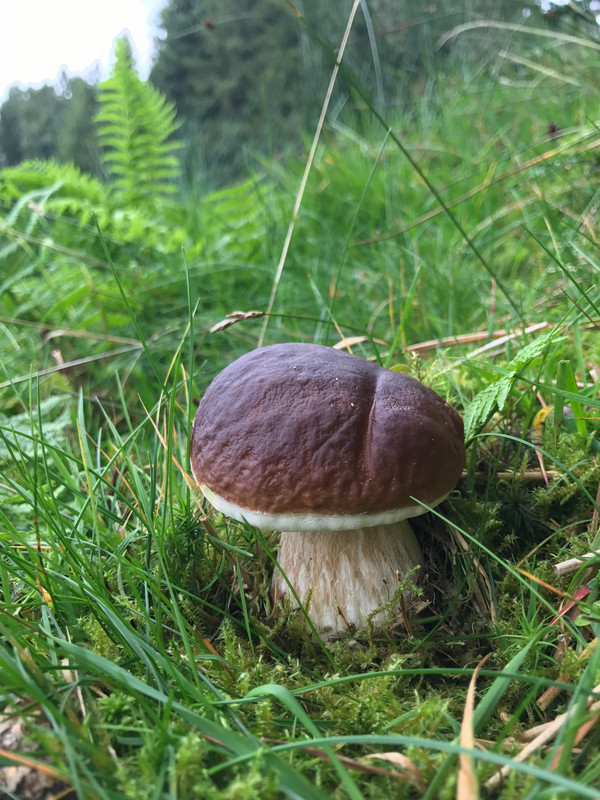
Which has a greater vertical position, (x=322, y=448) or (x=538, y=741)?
(x=322, y=448)

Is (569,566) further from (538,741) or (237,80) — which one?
(237,80)

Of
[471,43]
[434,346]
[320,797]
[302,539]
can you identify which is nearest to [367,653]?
[302,539]

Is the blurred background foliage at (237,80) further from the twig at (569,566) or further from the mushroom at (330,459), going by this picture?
the twig at (569,566)

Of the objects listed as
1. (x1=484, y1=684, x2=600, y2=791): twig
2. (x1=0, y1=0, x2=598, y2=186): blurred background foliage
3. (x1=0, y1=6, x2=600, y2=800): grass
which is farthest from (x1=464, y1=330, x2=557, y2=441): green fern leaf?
(x1=0, y1=0, x2=598, y2=186): blurred background foliage

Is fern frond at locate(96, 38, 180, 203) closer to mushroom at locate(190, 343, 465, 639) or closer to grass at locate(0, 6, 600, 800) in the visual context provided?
grass at locate(0, 6, 600, 800)

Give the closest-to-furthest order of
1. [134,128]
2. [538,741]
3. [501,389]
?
[538,741]
[501,389]
[134,128]

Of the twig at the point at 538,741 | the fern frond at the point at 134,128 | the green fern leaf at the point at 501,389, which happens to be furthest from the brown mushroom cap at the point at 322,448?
the fern frond at the point at 134,128

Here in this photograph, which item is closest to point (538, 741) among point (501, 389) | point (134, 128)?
point (501, 389)
